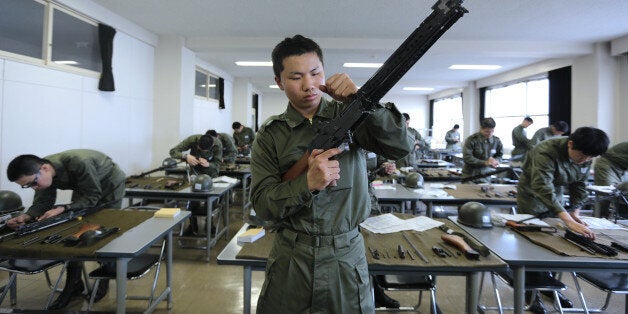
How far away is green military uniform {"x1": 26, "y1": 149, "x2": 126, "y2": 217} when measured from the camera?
2785 mm

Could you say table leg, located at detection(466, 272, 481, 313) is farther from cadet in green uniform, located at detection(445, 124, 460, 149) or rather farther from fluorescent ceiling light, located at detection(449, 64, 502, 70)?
cadet in green uniform, located at detection(445, 124, 460, 149)

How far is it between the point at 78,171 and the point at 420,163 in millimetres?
6388

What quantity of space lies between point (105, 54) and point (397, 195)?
4955 millimetres

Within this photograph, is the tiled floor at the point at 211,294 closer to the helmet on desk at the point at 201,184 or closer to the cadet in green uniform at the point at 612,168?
the helmet on desk at the point at 201,184

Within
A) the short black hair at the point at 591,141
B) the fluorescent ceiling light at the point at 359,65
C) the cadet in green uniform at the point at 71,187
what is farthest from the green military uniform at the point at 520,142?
the cadet in green uniform at the point at 71,187

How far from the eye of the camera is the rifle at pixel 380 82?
991 mm

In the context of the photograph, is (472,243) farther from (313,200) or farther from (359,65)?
(359,65)

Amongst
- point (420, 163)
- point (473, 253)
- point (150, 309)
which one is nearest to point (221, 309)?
point (150, 309)

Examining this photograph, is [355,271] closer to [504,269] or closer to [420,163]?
[504,269]

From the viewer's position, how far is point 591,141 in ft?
7.55

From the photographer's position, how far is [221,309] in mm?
2830

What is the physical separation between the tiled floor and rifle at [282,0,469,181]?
229cm

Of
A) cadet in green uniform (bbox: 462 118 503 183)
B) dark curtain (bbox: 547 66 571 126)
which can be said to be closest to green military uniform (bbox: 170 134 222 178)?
cadet in green uniform (bbox: 462 118 503 183)

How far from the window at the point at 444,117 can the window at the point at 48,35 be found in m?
13.0
